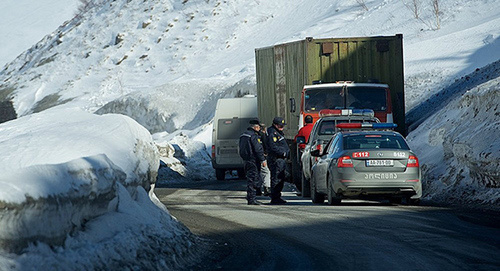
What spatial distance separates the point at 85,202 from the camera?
7.78m

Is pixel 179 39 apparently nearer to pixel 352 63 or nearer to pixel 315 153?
pixel 352 63

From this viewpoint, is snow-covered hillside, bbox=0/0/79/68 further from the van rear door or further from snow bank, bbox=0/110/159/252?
snow bank, bbox=0/110/159/252

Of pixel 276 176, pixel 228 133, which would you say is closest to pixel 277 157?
pixel 276 176

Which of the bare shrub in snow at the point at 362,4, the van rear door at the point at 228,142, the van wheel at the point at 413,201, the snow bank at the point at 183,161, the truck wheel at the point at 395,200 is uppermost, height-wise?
the bare shrub in snow at the point at 362,4

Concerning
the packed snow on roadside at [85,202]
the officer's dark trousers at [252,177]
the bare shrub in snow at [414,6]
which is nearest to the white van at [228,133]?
the officer's dark trousers at [252,177]

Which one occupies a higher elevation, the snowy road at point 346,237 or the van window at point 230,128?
the snowy road at point 346,237

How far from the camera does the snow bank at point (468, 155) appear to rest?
658 inches

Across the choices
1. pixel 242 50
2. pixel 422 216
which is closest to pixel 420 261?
pixel 422 216

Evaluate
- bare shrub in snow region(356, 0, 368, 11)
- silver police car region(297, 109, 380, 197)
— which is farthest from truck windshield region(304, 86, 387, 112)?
bare shrub in snow region(356, 0, 368, 11)

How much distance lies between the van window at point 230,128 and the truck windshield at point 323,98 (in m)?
7.00

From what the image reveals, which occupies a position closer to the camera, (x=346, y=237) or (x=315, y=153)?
(x=346, y=237)

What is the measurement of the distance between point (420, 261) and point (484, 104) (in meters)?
12.2

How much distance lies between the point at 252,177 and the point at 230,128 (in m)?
12.2

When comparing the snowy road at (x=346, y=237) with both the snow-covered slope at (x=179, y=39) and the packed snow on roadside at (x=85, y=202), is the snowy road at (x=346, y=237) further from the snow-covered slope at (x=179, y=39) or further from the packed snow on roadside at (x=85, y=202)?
the snow-covered slope at (x=179, y=39)
